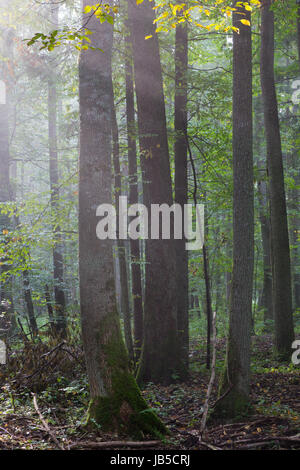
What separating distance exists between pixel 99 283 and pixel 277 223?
253 inches

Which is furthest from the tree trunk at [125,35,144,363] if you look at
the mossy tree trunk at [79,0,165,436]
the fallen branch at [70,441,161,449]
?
the fallen branch at [70,441,161,449]

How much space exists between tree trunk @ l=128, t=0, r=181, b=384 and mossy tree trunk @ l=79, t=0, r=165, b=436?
3341mm

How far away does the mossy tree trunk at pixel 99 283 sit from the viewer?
16.6 ft

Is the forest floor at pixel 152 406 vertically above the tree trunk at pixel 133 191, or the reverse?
the tree trunk at pixel 133 191

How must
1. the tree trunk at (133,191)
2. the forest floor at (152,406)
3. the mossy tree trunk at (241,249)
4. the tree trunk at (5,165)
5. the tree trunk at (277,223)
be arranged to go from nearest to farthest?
the forest floor at (152,406), the mossy tree trunk at (241,249), the tree trunk at (277,223), the tree trunk at (133,191), the tree trunk at (5,165)

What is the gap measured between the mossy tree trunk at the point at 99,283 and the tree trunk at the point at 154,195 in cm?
334

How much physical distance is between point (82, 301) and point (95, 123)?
2303 mm

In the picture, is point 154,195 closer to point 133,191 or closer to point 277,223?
point 133,191

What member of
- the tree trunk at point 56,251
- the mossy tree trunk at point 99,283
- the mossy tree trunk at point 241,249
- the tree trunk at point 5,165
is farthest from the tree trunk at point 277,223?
the tree trunk at point 5,165

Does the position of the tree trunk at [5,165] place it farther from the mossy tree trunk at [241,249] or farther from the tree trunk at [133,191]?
the mossy tree trunk at [241,249]

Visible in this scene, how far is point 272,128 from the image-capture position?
10.6m

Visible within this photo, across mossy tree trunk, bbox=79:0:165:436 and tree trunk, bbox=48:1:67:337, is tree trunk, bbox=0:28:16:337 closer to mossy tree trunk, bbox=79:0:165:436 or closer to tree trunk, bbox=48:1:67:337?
tree trunk, bbox=48:1:67:337

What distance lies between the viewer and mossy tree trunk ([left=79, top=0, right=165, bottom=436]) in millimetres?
5070

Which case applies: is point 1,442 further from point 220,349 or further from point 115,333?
point 220,349
